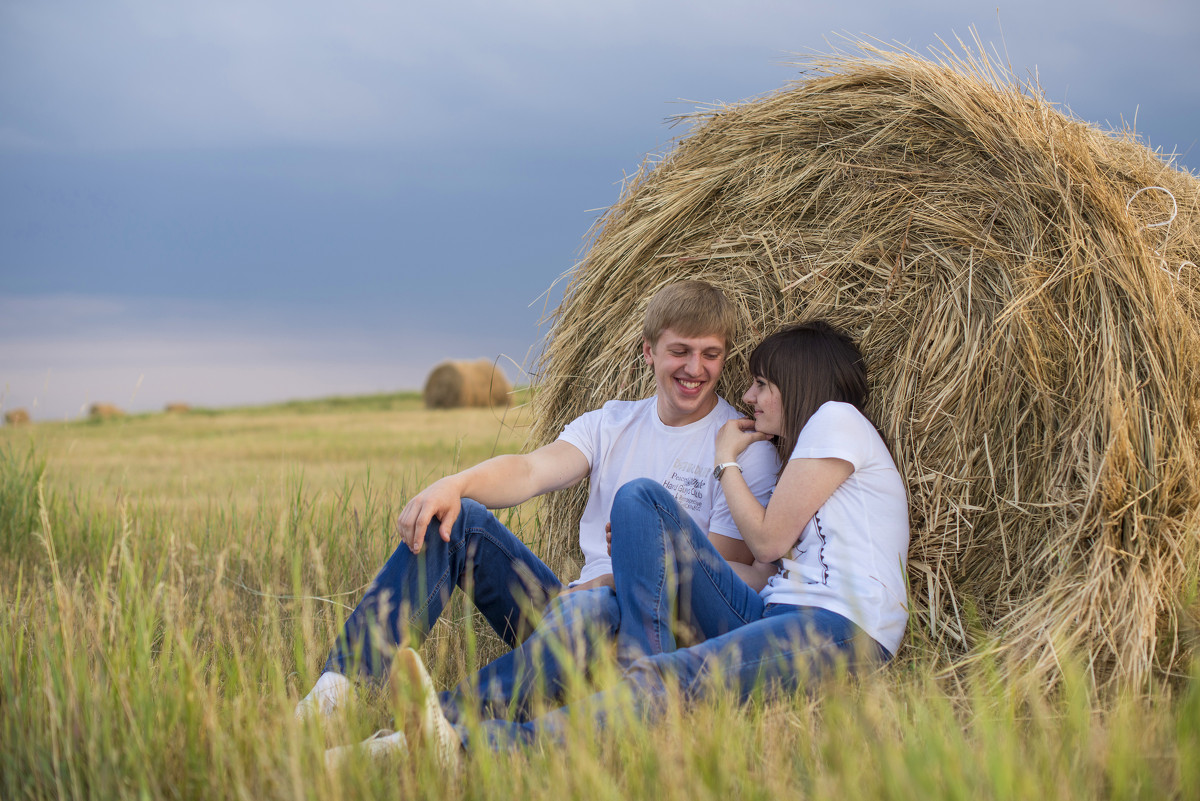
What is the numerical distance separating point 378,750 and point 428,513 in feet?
2.50

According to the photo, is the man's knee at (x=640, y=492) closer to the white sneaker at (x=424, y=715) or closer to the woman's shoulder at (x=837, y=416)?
the woman's shoulder at (x=837, y=416)

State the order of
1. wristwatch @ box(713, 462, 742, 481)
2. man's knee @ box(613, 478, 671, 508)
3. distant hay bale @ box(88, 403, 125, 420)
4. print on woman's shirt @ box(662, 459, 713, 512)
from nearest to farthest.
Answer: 1. man's knee @ box(613, 478, 671, 508)
2. wristwatch @ box(713, 462, 742, 481)
3. print on woman's shirt @ box(662, 459, 713, 512)
4. distant hay bale @ box(88, 403, 125, 420)

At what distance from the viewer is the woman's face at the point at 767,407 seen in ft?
8.66

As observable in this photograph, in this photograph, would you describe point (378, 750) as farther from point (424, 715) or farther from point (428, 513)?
point (428, 513)

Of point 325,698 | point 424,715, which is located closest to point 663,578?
point 424,715

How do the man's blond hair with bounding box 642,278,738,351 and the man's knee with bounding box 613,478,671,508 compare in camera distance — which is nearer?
the man's knee with bounding box 613,478,671,508

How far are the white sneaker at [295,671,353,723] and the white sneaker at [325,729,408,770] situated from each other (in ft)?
0.25

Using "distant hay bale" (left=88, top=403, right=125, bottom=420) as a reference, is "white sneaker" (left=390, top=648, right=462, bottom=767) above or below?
below

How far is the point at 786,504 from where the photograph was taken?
2.38 metres

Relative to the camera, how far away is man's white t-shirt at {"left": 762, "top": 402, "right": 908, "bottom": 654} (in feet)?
7.63

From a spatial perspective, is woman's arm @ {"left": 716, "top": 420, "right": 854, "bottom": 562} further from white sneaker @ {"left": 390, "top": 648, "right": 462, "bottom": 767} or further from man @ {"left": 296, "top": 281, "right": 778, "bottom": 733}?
white sneaker @ {"left": 390, "top": 648, "right": 462, "bottom": 767}

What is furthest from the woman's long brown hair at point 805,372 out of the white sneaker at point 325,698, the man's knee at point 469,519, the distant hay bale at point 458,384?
the distant hay bale at point 458,384

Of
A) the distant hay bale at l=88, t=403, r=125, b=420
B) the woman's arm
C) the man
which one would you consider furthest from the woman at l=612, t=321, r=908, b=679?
the distant hay bale at l=88, t=403, r=125, b=420

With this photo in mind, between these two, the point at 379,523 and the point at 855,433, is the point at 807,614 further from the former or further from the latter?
the point at 379,523
